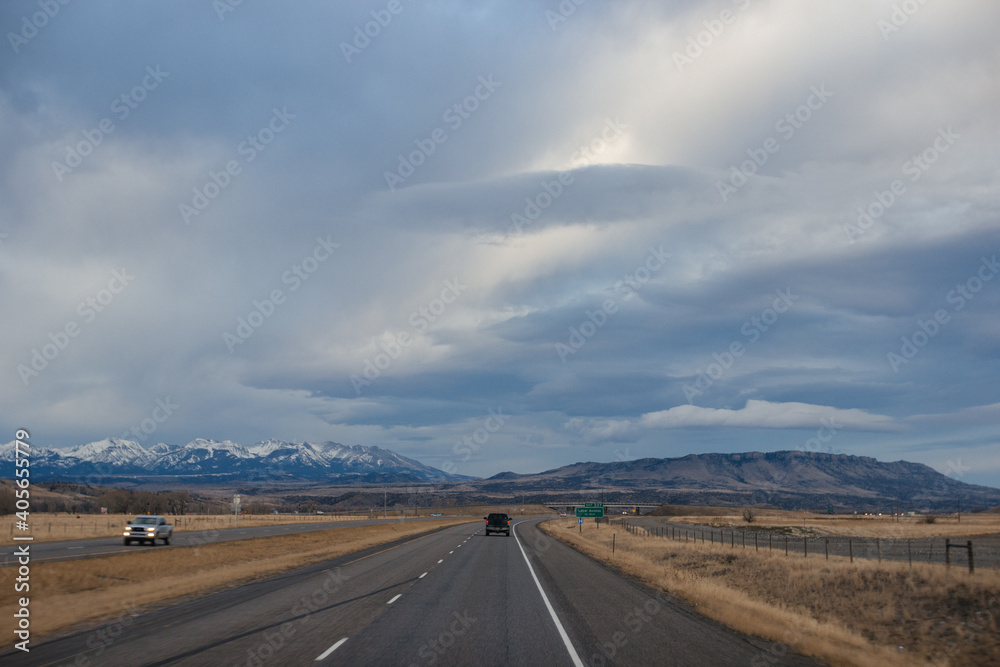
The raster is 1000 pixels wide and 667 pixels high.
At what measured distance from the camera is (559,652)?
12.2 metres

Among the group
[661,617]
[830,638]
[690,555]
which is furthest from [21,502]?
[690,555]

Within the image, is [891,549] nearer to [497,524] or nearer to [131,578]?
[497,524]

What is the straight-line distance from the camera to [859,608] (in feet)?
71.7

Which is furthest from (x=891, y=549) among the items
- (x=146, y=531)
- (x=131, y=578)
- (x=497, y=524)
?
(x=146, y=531)

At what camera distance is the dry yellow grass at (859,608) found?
14617 millimetres

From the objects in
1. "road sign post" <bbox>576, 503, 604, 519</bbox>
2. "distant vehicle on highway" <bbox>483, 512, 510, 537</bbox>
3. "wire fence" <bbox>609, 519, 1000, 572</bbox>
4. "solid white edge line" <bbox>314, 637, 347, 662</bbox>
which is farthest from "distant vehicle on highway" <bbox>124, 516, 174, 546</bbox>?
"road sign post" <bbox>576, 503, 604, 519</bbox>

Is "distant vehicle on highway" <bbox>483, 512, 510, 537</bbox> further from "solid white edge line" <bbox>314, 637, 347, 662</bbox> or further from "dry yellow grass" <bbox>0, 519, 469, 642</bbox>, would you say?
"solid white edge line" <bbox>314, 637, 347, 662</bbox>

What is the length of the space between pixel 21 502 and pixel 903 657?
20.1m

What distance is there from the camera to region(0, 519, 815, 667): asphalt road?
11.7m

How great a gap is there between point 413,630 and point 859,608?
591 inches

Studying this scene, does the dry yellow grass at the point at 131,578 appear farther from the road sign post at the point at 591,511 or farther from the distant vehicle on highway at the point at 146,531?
the road sign post at the point at 591,511

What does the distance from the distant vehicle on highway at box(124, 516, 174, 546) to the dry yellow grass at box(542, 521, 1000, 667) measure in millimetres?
28563

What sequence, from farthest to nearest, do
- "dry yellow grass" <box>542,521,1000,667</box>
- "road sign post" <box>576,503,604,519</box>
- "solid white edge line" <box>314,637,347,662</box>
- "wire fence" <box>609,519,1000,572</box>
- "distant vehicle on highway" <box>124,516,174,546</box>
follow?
"road sign post" <box>576,503,604,519</box> < "distant vehicle on highway" <box>124,516,174,546</box> < "wire fence" <box>609,519,1000,572</box> < "dry yellow grass" <box>542,521,1000,667</box> < "solid white edge line" <box>314,637,347,662</box>

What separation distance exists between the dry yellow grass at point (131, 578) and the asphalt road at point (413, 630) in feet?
3.47
